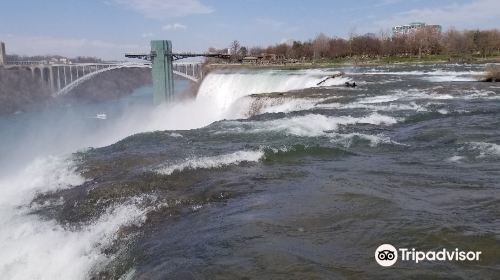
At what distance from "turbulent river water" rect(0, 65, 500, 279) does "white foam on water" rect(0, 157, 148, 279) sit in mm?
26

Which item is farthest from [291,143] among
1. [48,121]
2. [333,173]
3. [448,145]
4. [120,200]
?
[48,121]

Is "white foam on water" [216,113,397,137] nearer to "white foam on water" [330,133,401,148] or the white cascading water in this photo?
"white foam on water" [330,133,401,148]

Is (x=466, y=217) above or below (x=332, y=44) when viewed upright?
below

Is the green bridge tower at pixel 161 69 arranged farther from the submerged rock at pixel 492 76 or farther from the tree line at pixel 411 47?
the submerged rock at pixel 492 76

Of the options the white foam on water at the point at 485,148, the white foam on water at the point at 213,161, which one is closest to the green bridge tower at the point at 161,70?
the white foam on water at the point at 213,161

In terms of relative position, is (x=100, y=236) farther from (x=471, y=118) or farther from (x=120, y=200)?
(x=471, y=118)

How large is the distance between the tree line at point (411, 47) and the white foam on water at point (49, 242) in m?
56.2

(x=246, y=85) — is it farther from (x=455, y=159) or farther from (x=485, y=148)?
(x=455, y=159)

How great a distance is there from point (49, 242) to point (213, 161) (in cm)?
414

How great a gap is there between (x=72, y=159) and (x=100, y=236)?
16.9ft

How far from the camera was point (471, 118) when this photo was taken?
14.7 meters

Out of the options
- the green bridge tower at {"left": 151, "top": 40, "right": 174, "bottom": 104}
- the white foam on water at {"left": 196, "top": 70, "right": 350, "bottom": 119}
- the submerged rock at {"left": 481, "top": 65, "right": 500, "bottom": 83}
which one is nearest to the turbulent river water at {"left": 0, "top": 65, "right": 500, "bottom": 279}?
the submerged rock at {"left": 481, "top": 65, "right": 500, "bottom": 83}

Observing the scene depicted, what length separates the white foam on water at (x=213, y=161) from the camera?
970cm

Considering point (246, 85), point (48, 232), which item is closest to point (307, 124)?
point (48, 232)
